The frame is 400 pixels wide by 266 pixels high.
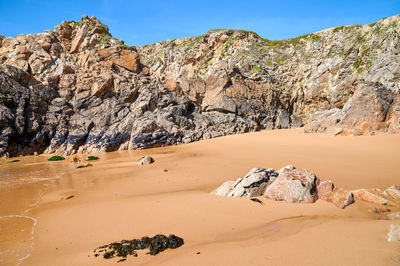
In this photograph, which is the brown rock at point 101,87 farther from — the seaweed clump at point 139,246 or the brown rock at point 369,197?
the brown rock at point 369,197

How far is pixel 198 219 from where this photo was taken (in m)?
4.09

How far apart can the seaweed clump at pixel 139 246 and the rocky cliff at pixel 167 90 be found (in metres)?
11.6

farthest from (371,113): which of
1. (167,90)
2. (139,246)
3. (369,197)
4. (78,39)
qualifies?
(78,39)

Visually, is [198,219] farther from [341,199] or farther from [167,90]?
[167,90]

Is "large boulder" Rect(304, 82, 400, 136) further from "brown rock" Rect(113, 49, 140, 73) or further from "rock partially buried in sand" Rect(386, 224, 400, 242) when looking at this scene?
"brown rock" Rect(113, 49, 140, 73)

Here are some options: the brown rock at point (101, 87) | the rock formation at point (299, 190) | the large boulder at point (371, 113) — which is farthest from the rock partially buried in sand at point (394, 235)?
the brown rock at point (101, 87)

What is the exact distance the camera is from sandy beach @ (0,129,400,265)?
2723 mm

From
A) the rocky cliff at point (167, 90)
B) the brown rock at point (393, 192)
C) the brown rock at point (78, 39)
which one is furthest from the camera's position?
the brown rock at point (78, 39)

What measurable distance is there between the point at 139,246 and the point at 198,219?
3.87 ft

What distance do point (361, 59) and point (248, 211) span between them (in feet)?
68.6

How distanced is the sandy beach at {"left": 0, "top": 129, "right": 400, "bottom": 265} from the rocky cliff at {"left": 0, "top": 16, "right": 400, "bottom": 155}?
6772mm

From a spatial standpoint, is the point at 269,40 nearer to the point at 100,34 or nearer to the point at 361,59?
the point at 361,59

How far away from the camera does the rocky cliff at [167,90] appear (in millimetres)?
15836

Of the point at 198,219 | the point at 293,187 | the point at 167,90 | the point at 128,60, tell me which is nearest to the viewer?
the point at 198,219
